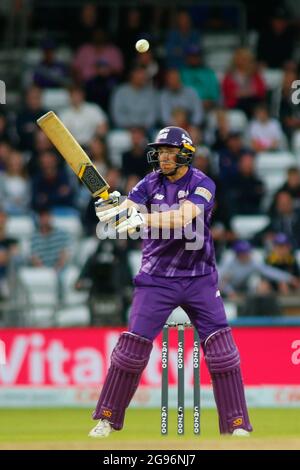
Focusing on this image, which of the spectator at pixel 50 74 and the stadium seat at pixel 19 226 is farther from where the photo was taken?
the spectator at pixel 50 74

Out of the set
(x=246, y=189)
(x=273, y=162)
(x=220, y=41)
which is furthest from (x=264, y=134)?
(x=220, y=41)

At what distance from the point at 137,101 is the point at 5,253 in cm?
269

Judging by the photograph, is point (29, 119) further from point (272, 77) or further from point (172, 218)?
point (172, 218)

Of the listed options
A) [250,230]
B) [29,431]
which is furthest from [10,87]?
[29,431]

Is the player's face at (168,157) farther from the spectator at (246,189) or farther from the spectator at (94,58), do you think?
the spectator at (94,58)

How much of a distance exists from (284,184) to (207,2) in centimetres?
334

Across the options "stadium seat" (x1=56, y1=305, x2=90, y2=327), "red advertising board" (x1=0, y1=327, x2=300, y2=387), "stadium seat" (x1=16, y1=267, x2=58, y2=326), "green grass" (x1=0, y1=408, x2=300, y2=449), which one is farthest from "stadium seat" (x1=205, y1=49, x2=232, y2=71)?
"green grass" (x1=0, y1=408, x2=300, y2=449)

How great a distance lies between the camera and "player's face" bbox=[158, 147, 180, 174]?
877 centimetres

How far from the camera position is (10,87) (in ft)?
54.5

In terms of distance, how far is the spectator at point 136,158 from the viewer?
14688 mm

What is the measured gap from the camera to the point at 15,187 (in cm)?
1489

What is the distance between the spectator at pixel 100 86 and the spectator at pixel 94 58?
99 millimetres

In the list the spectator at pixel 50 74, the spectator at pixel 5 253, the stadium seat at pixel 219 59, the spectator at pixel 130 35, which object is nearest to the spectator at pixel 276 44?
the stadium seat at pixel 219 59

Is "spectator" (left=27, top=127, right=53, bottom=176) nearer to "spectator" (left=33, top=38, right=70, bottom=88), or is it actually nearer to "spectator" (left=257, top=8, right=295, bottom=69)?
"spectator" (left=33, top=38, right=70, bottom=88)
